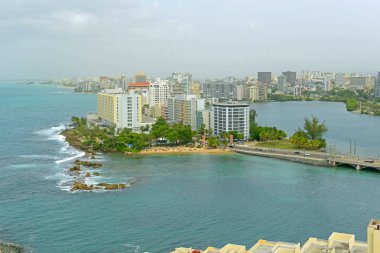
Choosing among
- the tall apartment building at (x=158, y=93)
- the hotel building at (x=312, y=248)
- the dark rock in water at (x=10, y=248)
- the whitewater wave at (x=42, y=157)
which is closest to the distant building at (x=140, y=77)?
the tall apartment building at (x=158, y=93)

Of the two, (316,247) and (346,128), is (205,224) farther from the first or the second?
(346,128)

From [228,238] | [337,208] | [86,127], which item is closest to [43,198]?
[228,238]

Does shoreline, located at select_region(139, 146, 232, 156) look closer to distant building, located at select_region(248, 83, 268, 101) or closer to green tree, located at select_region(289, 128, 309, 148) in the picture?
green tree, located at select_region(289, 128, 309, 148)

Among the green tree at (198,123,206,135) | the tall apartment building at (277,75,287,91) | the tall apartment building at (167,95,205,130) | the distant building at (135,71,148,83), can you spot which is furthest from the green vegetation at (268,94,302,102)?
the green tree at (198,123,206,135)

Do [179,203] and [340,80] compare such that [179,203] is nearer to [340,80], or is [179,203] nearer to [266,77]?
[340,80]

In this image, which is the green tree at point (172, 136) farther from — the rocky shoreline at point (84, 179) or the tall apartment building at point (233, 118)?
the rocky shoreline at point (84, 179)
